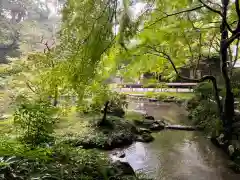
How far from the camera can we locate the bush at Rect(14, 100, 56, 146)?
12.6 ft

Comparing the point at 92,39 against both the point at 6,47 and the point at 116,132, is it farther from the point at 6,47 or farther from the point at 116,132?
the point at 6,47

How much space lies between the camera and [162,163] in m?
6.27

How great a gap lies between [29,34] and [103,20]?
15.0 metres

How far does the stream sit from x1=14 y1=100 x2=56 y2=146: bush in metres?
2.48

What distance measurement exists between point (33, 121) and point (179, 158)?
4178 mm

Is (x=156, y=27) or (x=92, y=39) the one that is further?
(x=156, y=27)

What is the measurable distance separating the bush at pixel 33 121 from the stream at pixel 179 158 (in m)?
2.48

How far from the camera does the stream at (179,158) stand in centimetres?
561

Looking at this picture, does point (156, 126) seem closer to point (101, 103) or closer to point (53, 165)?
point (101, 103)

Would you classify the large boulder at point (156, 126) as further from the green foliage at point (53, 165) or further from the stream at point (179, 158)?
the green foliage at point (53, 165)

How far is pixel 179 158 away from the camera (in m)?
6.64

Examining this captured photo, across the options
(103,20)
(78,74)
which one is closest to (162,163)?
(78,74)

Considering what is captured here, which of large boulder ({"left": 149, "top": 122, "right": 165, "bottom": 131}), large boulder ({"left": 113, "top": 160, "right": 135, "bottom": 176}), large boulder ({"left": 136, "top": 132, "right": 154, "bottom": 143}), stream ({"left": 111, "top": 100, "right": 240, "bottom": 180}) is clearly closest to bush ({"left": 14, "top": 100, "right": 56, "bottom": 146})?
large boulder ({"left": 113, "top": 160, "right": 135, "bottom": 176})

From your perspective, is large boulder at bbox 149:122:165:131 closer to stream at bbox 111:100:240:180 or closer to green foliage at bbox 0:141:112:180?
stream at bbox 111:100:240:180
